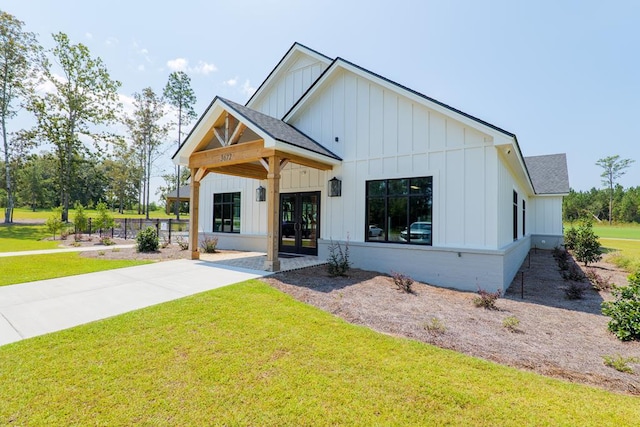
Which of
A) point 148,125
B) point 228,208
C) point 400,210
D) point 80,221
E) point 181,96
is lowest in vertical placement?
point 80,221

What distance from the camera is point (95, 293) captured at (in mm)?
5766

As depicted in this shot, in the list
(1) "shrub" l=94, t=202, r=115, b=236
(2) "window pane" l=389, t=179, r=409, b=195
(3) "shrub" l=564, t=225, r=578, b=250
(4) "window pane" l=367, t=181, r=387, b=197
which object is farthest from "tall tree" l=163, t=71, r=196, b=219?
(3) "shrub" l=564, t=225, r=578, b=250

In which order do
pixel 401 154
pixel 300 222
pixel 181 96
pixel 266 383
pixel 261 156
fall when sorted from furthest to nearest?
pixel 181 96 < pixel 300 222 < pixel 401 154 < pixel 261 156 < pixel 266 383

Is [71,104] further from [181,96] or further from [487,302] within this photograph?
[487,302]

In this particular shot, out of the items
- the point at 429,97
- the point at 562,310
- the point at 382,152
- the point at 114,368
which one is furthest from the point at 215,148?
the point at 562,310

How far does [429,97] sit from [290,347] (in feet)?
23.1

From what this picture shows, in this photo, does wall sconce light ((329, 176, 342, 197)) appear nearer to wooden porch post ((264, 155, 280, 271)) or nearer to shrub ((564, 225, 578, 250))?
wooden porch post ((264, 155, 280, 271))

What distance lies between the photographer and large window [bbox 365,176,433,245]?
7.97 m

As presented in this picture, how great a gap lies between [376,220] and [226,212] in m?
7.75

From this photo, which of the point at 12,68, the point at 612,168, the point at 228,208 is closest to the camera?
the point at 228,208

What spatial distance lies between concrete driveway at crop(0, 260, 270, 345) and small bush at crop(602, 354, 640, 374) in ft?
20.8

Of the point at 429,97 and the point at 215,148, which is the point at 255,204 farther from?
the point at 429,97

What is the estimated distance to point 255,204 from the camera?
1222cm

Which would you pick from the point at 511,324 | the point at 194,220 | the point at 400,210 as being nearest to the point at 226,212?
the point at 194,220
